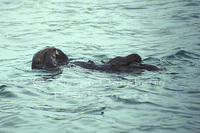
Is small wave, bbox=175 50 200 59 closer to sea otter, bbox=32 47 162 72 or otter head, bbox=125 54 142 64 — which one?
sea otter, bbox=32 47 162 72

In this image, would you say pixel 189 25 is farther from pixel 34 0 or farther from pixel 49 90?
pixel 34 0

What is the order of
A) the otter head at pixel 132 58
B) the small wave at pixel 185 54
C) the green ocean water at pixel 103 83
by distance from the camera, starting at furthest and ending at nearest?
the small wave at pixel 185 54, the otter head at pixel 132 58, the green ocean water at pixel 103 83

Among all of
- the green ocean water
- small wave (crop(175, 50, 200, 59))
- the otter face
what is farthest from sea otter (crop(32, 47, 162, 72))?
small wave (crop(175, 50, 200, 59))

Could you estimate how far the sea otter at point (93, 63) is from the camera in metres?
4.56

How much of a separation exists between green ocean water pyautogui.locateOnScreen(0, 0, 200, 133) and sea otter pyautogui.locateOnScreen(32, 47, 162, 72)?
0.33 feet

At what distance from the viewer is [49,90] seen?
4258 millimetres

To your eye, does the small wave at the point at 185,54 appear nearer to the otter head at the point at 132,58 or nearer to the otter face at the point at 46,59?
the otter head at the point at 132,58

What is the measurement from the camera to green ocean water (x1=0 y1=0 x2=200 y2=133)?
324cm

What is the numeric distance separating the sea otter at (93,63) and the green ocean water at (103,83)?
10 centimetres

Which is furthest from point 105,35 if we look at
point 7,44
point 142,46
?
point 7,44

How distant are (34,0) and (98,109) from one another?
13.2 metres

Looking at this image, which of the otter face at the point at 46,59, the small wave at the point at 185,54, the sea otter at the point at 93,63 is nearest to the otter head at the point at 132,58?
the sea otter at the point at 93,63

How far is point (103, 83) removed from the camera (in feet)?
14.4

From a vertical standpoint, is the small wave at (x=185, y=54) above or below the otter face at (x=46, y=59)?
below
